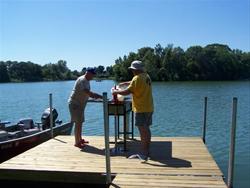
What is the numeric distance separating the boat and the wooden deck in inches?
75.4

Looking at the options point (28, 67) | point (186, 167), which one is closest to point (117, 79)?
point (28, 67)

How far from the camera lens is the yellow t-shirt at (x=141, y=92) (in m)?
7.70

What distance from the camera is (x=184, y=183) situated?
253 inches

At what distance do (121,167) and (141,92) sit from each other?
140 cm

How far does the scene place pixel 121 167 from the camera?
7.38m

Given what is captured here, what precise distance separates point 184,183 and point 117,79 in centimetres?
10818

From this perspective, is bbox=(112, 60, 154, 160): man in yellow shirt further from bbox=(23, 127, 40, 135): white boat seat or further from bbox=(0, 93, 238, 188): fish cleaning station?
bbox=(23, 127, 40, 135): white boat seat

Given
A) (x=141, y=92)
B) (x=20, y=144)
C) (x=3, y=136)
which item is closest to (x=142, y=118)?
(x=141, y=92)

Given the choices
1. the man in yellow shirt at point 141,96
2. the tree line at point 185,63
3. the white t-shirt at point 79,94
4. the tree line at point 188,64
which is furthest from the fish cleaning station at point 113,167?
the tree line at point 185,63

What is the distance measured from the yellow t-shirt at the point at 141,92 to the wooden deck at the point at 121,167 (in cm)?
101

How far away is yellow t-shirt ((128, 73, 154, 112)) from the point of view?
7.70 metres

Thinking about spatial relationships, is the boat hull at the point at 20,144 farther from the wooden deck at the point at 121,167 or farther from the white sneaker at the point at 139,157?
the white sneaker at the point at 139,157

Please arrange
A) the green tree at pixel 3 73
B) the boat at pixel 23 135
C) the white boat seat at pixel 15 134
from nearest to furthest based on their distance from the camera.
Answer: the boat at pixel 23 135
the white boat seat at pixel 15 134
the green tree at pixel 3 73

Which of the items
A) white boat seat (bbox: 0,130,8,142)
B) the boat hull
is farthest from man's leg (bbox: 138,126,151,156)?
white boat seat (bbox: 0,130,8,142)
